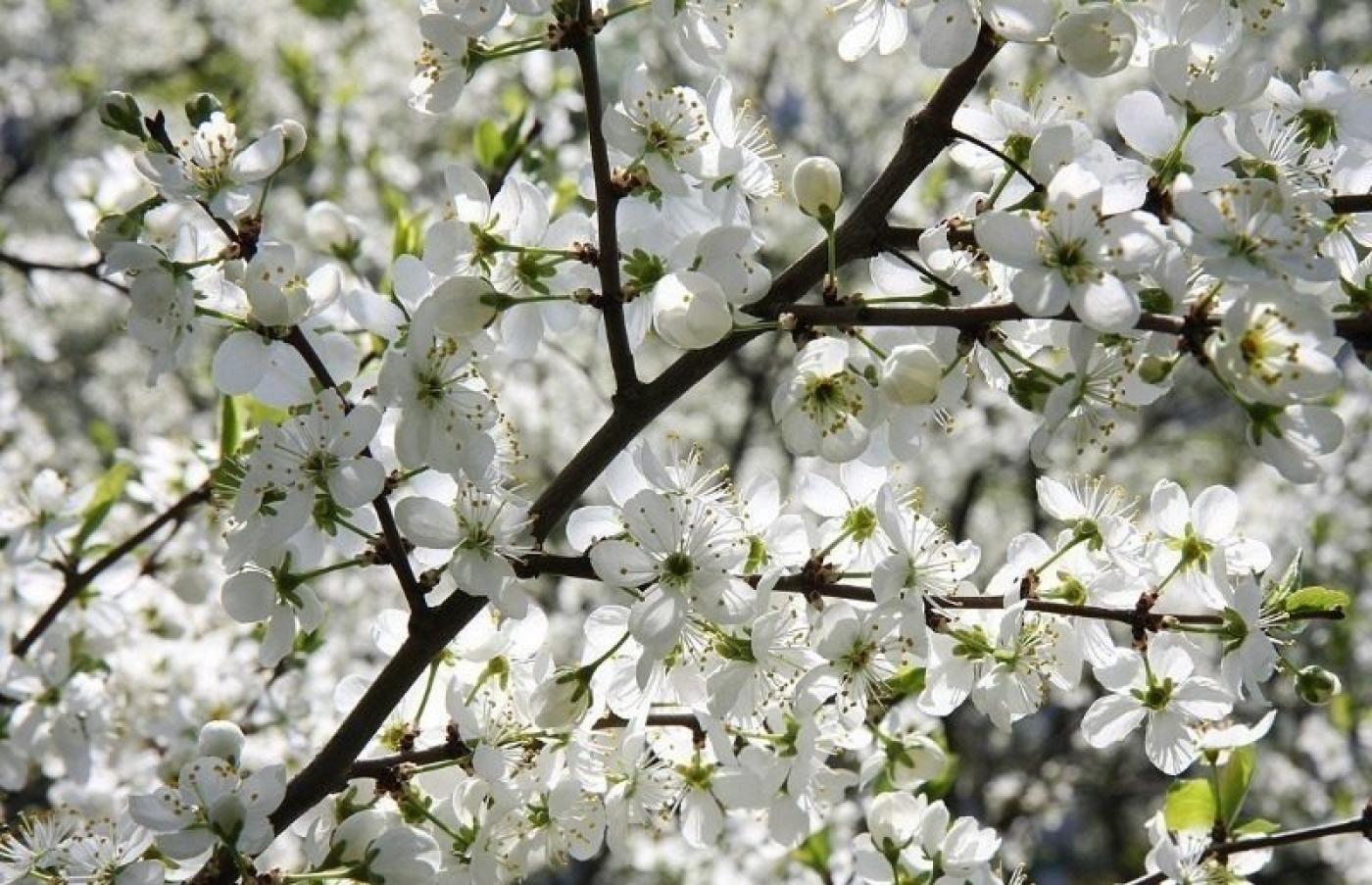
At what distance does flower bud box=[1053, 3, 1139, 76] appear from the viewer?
1.55 m

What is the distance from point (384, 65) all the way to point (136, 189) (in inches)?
278

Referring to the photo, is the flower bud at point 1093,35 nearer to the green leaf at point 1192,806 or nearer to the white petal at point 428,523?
the white petal at point 428,523

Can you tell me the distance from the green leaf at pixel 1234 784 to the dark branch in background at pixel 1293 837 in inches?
1.6

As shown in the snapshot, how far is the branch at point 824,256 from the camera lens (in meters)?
1.66

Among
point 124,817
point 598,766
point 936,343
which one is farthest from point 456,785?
point 936,343

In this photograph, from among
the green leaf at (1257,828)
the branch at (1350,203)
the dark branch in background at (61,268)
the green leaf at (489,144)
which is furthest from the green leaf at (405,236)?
the green leaf at (1257,828)

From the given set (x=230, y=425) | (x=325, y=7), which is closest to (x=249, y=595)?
(x=230, y=425)

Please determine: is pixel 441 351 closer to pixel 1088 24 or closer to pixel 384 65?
pixel 1088 24

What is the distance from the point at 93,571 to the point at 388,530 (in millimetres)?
1583

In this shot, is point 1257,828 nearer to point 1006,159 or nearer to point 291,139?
point 1006,159

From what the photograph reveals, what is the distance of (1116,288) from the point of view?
1419 millimetres

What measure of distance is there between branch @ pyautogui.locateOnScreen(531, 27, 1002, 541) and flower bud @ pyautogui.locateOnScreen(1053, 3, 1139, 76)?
117 mm

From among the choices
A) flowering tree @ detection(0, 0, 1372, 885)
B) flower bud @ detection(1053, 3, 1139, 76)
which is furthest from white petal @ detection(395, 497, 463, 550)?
flower bud @ detection(1053, 3, 1139, 76)

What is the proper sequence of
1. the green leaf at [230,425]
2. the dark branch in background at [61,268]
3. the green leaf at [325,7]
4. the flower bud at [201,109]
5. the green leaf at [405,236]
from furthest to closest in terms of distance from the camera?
the green leaf at [325,7] → the dark branch in background at [61,268] → the green leaf at [405,236] → the green leaf at [230,425] → the flower bud at [201,109]
